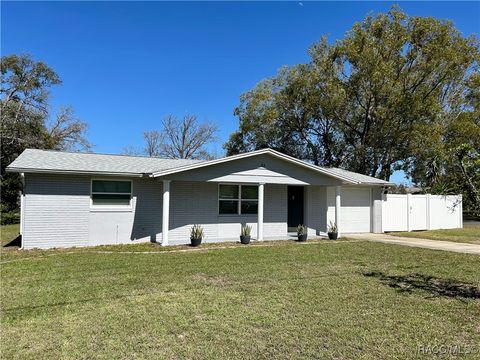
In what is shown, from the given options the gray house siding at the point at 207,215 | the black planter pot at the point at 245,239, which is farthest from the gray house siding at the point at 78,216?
the black planter pot at the point at 245,239

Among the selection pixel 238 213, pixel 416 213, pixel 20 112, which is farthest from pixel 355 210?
pixel 20 112

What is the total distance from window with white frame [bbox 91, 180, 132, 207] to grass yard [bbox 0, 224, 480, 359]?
10.4ft

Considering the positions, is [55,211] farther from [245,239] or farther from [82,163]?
[245,239]

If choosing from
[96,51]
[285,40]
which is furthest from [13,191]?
[285,40]

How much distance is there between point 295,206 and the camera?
1680cm

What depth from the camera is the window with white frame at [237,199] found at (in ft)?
48.8

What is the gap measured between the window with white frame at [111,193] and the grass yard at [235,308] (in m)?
3.17

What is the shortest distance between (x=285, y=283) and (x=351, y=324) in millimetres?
2413

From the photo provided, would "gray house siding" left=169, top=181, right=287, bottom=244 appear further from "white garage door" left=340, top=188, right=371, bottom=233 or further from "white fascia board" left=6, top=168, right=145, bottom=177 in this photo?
"white garage door" left=340, top=188, right=371, bottom=233

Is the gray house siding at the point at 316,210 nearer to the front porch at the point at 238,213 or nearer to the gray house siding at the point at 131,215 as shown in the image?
the front porch at the point at 238,213

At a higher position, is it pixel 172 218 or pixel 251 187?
pixel 251 187

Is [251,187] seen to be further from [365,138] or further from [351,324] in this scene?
[365,138]

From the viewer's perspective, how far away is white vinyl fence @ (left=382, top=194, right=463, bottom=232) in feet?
61.0

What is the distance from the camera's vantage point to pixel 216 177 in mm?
13656
